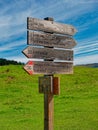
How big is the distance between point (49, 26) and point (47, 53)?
81 centimetres

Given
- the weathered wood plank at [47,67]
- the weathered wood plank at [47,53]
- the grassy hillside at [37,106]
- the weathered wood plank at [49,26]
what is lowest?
the grassy hillside at [37,106]

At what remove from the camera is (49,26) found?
441 inches

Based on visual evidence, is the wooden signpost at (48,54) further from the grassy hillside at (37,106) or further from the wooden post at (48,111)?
the grassy hillside at (37,106)

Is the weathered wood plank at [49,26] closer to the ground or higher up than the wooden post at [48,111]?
higher up

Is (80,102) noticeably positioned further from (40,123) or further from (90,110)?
(40,123)

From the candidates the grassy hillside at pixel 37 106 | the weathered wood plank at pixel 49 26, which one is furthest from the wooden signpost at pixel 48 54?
the grassy hillside at pixel 37 106

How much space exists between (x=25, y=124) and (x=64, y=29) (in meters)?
5.95

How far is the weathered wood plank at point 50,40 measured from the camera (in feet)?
34.5

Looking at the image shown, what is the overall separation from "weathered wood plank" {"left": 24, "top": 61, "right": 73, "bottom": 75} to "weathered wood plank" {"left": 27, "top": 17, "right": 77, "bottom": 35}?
3.05ft

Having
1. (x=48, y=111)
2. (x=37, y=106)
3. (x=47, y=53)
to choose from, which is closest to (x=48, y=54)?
(x=47, y=53)

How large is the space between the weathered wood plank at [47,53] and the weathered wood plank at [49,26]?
0.56 meters

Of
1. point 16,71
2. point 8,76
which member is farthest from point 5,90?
point 16,71

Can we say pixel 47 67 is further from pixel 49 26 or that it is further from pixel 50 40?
pixel 49 26

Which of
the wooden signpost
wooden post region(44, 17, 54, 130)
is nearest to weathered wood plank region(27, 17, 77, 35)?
the wooden signpost
